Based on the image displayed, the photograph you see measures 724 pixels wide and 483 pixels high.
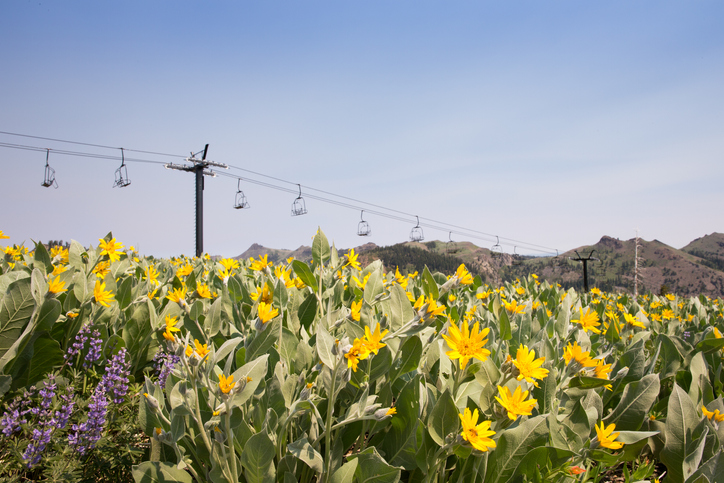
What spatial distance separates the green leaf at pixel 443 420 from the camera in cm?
106

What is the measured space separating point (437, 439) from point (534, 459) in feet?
1.03

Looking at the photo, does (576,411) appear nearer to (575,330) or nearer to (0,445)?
(575,330)

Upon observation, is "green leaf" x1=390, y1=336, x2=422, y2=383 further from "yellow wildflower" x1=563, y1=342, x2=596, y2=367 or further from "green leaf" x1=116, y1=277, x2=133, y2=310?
"green leaf" x1=116, y1=277, x2=133, y2=310

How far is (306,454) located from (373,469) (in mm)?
200

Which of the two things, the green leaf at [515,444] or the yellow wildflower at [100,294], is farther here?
the yellow wildflower at [100,294]

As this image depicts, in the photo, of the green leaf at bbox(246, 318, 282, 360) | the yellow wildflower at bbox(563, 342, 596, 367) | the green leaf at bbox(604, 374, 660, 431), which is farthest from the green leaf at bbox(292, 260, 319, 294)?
the green leaf at bbox(604, 374, 660, 431)

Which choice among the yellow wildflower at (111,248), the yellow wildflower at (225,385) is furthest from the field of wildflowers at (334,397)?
the yellow wildflower at (111,248)

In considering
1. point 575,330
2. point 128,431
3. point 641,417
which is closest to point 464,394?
point 641,417

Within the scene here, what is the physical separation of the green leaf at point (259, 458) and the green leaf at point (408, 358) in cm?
52

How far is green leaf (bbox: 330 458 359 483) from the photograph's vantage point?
1.08m

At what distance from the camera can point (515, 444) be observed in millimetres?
1167

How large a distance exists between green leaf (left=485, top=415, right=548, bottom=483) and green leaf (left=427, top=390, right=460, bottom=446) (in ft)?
0.63

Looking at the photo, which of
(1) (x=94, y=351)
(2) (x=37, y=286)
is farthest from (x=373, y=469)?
(1) (x=94, y=351)

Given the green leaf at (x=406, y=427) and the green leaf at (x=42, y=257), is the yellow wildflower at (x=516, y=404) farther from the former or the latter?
the green leaf at (x=42, y=257)
